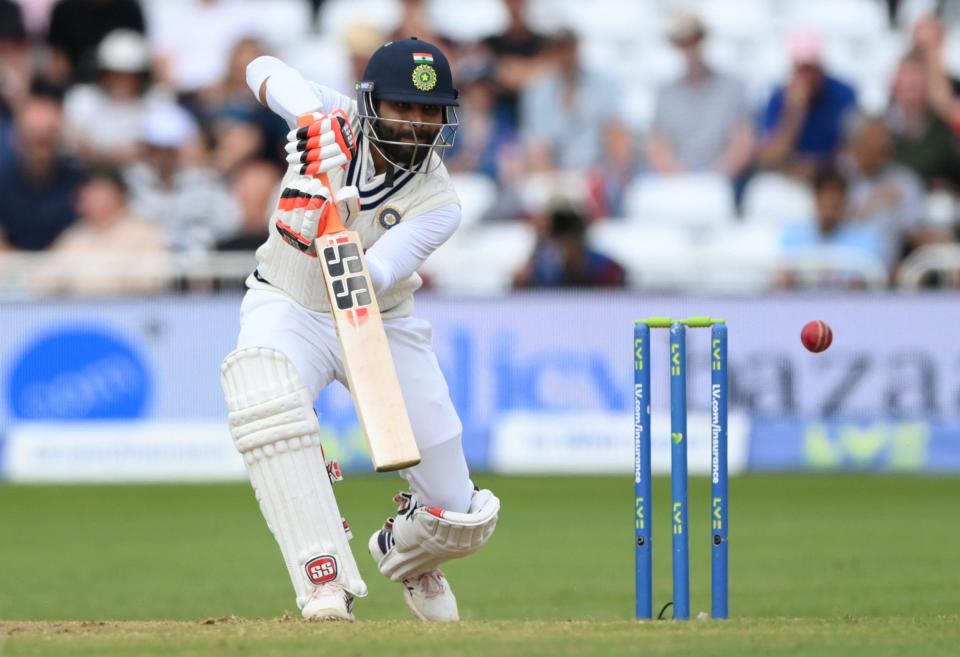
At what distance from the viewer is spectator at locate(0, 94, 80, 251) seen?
13.0 meters

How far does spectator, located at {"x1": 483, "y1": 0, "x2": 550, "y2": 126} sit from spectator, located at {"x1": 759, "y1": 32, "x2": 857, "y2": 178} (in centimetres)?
181

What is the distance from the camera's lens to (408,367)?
Result: 19.4ft

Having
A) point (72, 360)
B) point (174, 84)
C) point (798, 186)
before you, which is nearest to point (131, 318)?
point (72, 360)

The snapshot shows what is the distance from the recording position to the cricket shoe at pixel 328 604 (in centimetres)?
543

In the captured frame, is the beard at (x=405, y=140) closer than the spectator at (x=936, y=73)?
Yes

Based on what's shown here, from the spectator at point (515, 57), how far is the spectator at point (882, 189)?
249 cm

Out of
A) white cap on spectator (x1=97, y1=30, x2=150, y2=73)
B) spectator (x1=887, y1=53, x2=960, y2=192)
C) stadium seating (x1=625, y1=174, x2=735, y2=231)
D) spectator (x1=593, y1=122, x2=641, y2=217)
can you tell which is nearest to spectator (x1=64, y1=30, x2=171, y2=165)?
white cap on spectator (x1=97, y1=30, x2=150, y2=73)

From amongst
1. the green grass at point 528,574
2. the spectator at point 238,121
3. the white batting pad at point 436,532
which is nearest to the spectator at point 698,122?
the green grass at point 528,574

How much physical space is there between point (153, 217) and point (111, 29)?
2.48 meters

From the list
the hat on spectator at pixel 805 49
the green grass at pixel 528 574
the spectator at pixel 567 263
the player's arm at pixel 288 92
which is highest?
the hat on spectator at pixel 805 49

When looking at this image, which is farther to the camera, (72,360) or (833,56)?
(833,56)

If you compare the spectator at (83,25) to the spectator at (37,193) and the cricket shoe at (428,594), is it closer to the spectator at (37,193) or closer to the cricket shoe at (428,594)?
the spectator at (37,193)

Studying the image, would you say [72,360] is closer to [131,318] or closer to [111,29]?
[131,318]

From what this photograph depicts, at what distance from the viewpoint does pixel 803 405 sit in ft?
39.2
